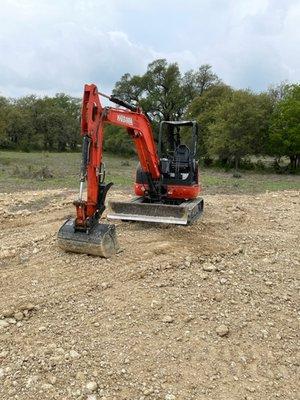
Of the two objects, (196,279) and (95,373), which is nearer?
(95,373)

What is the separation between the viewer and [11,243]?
7449mm

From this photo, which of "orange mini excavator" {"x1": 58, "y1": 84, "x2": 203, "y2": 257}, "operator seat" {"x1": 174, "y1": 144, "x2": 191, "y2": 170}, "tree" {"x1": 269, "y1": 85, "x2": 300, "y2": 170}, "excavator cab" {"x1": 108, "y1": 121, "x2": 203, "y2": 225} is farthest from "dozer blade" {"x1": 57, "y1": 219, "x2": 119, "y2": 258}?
"tree" {"x1": 269, "y1": 85, "x2": 300, "y2": 170}

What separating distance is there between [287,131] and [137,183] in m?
22.7

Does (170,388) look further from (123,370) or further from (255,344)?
(255,344)

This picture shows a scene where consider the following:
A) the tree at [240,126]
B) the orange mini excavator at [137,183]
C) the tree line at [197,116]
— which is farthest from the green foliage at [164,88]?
the orange mini excavator at [137,183]

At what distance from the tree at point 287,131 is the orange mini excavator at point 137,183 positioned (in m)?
20.5

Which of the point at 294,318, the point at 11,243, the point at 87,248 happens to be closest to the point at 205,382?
the point at 294,318

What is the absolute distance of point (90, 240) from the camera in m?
6.28

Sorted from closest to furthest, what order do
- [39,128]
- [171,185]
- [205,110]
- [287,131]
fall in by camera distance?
[171,185] → [287,131] → [205,110] → [39,128]

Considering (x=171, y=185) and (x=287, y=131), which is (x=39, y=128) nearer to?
(x=287, y=131)

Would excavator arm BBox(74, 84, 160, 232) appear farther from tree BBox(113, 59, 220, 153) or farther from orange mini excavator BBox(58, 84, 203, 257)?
tree BBox(113, 59, 220, 153)

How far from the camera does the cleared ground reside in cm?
409

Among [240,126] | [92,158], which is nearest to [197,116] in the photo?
[240,126]

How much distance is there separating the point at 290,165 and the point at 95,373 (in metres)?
29.2
